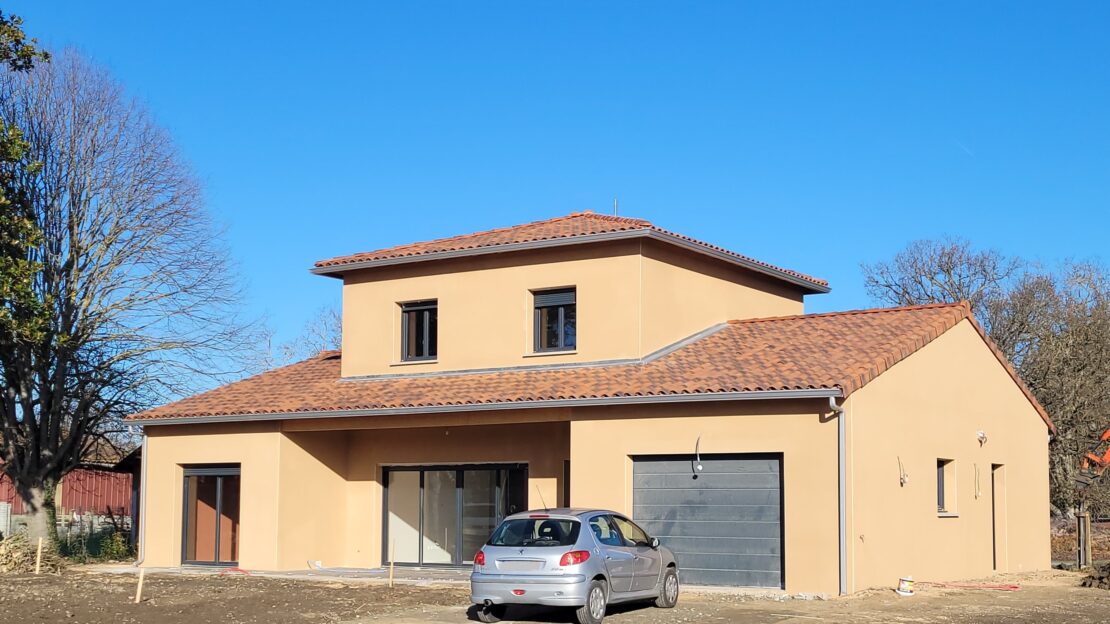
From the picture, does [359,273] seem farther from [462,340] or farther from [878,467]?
[878,467]

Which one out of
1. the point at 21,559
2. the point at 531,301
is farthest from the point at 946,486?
the point at 21,559

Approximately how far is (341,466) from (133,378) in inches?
340

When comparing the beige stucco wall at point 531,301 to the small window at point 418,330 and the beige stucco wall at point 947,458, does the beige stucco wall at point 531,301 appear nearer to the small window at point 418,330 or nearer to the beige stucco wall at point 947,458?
the small window at point 418,330

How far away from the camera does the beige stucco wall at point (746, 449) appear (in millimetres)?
18844

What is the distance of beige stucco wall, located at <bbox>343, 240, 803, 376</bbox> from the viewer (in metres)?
23.1

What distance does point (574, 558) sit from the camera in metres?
15.2

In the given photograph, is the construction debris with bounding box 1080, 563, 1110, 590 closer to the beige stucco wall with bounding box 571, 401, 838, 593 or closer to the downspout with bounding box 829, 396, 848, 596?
the downspout with bounding box 829, 396, 848, 596

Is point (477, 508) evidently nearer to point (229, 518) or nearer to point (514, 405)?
point (514, 405)

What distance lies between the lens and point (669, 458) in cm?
2056

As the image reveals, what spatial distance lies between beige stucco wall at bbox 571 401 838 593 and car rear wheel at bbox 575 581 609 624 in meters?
4.60

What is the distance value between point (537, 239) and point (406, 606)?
8.18 m

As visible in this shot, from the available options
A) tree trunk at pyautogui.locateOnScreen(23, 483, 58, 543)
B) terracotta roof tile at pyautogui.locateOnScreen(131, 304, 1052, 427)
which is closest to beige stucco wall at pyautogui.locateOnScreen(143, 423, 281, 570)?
terracotta roof tile at pyautogui.locateOnScreen(131, 304, 1052, 427)

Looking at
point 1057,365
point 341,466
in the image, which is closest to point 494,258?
point 341,466

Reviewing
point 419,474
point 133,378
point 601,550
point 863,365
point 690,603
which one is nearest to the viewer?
point 601,550
